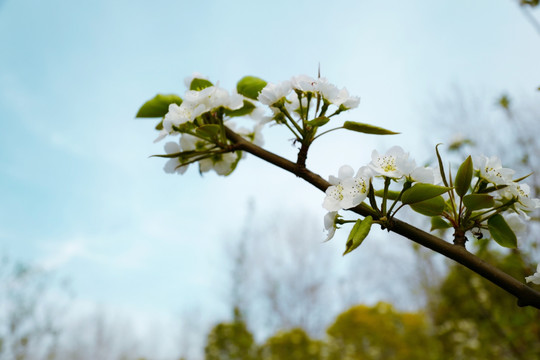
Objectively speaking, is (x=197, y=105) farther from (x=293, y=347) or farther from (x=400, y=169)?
(x=293, y=347)

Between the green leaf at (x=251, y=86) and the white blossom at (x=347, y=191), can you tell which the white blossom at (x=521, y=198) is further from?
the green leaf at (x=251, y=86)

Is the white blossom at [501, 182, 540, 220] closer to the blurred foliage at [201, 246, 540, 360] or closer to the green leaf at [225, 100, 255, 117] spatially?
the green leaf at [225, 100, 255, 117]

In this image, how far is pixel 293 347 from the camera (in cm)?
500

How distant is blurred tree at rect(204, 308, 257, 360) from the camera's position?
16.0ft

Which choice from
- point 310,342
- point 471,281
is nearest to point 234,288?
point 310,342

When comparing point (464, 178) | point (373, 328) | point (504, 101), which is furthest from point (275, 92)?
point (373, 328)

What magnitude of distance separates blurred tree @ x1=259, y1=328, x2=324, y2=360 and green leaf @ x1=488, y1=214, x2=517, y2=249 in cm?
473

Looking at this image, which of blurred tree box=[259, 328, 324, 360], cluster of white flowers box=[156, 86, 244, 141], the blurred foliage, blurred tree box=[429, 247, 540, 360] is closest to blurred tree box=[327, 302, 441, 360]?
the blurred foliage

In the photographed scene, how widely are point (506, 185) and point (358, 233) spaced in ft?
0.78

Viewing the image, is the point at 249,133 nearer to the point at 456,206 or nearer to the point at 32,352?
the point at 456,206

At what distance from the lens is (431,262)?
30.5ft

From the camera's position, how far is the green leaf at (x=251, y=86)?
25.6 inches

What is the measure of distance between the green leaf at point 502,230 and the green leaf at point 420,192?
5.0 inches

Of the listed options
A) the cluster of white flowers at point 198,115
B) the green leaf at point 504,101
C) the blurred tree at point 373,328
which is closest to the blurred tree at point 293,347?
the blurred tree at point 373,328
